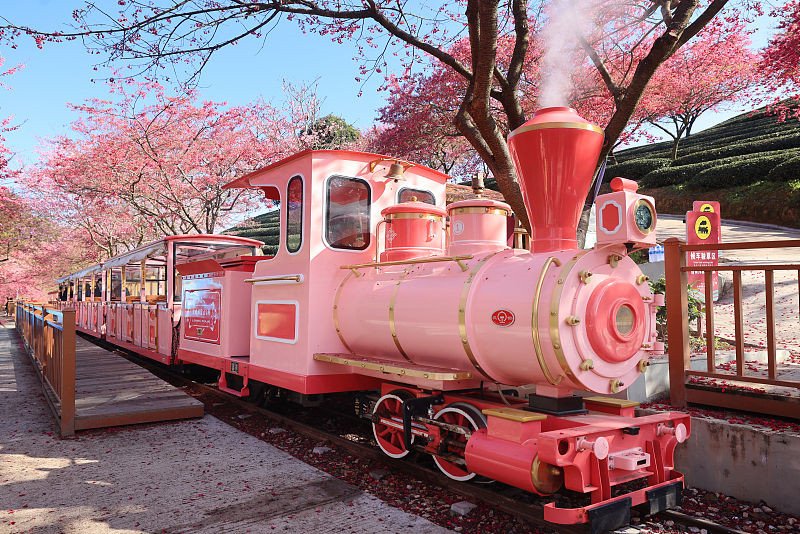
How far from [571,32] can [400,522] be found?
16.1 feet

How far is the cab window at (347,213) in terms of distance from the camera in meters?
5.17

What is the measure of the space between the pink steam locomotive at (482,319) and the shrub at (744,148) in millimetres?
25057

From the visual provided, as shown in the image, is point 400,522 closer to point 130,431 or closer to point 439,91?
point 130,431

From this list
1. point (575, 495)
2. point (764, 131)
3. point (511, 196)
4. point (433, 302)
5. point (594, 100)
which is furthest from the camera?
point (764, 131)

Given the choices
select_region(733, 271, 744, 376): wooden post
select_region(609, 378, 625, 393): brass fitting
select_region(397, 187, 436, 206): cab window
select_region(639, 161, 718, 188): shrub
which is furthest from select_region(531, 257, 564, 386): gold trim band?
select_region(639, 161, 718, 188): shrub

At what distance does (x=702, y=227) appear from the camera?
30.4ft

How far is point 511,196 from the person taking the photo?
7184 millimetres

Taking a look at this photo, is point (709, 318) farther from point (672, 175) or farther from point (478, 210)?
point (672, 175)

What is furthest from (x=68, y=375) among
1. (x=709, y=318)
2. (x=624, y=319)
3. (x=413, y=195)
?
(x=709, y=318)

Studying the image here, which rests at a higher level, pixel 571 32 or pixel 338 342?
pixel 571 32

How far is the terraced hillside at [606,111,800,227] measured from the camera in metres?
19.5

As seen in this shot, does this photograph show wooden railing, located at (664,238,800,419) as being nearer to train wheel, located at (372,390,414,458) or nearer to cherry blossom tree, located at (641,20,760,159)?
train wheel, located at (372,390,414,458)

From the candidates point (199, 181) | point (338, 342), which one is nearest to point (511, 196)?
point (338, 342)

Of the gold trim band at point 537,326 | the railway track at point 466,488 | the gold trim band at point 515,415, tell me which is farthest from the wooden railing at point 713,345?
the gold trim band at point 515,415
